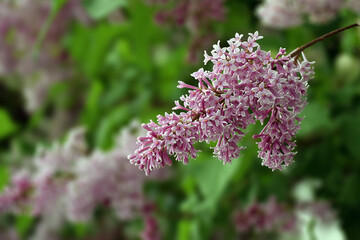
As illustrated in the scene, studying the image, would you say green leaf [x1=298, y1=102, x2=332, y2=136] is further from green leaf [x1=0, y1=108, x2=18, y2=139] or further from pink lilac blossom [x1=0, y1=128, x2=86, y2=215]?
green leaf [x1=0, y1=108, x2=18, y2=139]

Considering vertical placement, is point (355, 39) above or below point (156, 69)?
below

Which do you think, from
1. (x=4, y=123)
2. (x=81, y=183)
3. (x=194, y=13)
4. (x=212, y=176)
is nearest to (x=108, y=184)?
(x=81, y=183)

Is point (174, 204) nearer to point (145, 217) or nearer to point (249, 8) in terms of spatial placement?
point (145, 217)

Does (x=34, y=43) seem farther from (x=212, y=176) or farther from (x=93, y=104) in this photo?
(x=212, y=176)

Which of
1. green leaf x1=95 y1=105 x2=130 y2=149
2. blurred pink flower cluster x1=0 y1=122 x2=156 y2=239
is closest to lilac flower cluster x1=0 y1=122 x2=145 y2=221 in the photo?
blurred pink flower cluster x1=0 y1=122 x2=156 y2=239

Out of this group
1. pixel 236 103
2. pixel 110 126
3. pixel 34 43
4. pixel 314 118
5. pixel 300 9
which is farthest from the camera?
pixel 34 43

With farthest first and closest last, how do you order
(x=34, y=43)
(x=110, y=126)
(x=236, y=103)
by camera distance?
(x=34, y=43), (x=110, y=126), (x=236, y=103)

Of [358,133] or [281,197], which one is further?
[281,197]

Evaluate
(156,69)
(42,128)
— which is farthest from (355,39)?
(42,128)

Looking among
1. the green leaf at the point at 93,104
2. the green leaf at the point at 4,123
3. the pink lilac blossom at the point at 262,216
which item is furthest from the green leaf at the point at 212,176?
the green leaf at the point at 4,123
